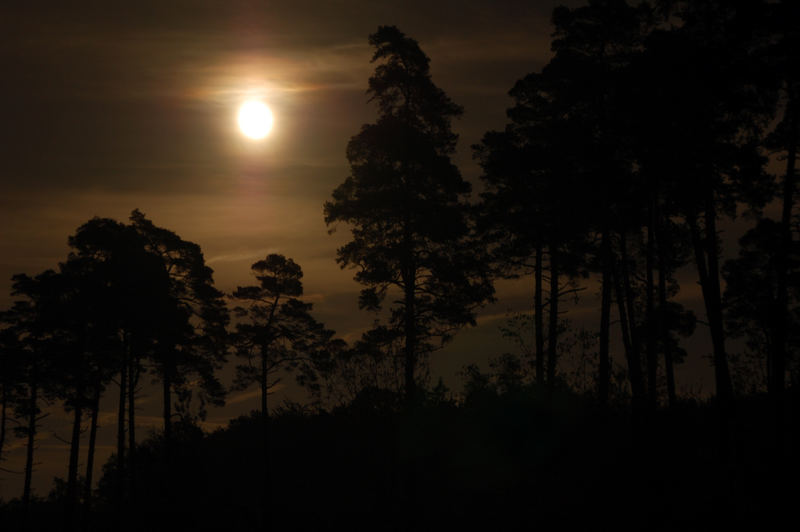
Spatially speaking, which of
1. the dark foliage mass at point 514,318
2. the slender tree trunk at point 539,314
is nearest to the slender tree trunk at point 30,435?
the dark foliage mass at point 514,318

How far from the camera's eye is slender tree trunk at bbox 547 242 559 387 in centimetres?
3322

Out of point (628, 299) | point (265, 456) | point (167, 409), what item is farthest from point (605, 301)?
point (167, 409)

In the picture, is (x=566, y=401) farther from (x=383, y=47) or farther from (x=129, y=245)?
(x=129, y=245)

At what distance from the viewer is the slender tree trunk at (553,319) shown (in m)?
33.2

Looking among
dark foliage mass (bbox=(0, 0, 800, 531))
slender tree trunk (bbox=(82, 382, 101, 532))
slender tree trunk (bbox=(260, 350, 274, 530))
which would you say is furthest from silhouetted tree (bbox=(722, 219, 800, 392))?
slender tree trunk (bbox=(82, 382, 101, 532))

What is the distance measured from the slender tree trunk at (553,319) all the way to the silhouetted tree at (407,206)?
3663 mm

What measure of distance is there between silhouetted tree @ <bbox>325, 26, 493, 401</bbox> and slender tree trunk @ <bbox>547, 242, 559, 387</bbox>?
3.66 meters

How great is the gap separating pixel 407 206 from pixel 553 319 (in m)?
8.41

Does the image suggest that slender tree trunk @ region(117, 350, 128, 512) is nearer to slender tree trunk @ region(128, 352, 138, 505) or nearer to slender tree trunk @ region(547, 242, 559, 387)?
slender tree trunk @ region(128, 352, 138, 505)

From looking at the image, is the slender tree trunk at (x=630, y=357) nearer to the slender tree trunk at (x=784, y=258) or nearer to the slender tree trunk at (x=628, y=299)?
the slender tree trunk at (x=628, y=299)

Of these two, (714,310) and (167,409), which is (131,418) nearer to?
(167,409)

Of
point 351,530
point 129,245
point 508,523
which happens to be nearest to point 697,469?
point 508,523

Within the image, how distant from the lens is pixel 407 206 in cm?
3130

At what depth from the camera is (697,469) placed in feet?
73.4
